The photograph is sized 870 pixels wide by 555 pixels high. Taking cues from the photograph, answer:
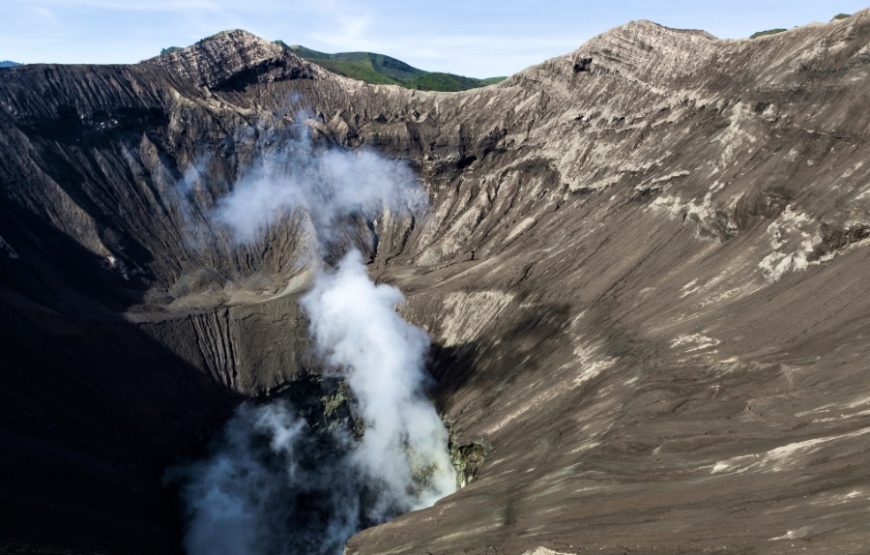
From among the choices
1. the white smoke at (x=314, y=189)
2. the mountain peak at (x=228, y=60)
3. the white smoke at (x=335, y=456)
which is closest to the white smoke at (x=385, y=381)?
the white smoke at (x=335, y=456)

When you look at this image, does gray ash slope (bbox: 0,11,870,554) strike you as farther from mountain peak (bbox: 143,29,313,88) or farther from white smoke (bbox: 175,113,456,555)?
white smoke (bbox: 175,113,456,555)

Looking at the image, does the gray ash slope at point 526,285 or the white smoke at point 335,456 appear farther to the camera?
the white smoke at point 335,456

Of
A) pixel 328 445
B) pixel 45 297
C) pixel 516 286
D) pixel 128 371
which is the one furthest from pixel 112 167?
pixel 516 286

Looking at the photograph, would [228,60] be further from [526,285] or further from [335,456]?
[335,456]

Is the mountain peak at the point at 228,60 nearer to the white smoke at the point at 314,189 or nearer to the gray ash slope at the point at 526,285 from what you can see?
the gray ash slope at the point at 526,285

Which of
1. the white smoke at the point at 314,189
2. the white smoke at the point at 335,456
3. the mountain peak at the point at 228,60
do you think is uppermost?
the mountain peak at the point at 228,60

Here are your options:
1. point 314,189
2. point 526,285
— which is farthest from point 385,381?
point 314,189
